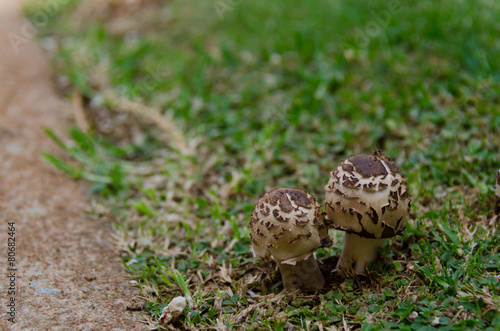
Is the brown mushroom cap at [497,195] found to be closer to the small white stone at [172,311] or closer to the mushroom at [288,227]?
the mushroom at [288,227]

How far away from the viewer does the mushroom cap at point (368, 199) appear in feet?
6.34

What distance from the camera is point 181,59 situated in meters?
4.73

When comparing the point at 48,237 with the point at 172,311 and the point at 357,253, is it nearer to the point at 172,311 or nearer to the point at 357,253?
the point at 172,311

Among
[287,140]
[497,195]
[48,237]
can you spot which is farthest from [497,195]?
[48,237]

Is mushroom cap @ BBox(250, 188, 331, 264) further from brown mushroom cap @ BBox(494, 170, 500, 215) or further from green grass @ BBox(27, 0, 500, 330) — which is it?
brown mushroom cap @ BBox(494, 170, 500, 215)

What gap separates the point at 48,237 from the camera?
2.71 metres

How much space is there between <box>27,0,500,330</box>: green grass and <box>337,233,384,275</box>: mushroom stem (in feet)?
0.22

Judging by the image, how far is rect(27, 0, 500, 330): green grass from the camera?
213 cm

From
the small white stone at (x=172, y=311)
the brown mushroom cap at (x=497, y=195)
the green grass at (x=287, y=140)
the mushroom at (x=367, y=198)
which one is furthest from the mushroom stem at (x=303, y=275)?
the brown mushroom cap at (x=497, y=195)

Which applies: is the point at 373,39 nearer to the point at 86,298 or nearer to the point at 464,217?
the point at 464,217

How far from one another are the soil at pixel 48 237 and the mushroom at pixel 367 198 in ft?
3.34

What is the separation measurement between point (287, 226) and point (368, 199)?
13.8 inches

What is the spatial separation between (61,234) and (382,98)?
247cm

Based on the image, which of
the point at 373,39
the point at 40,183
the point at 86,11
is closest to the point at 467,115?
the point at 373,39
